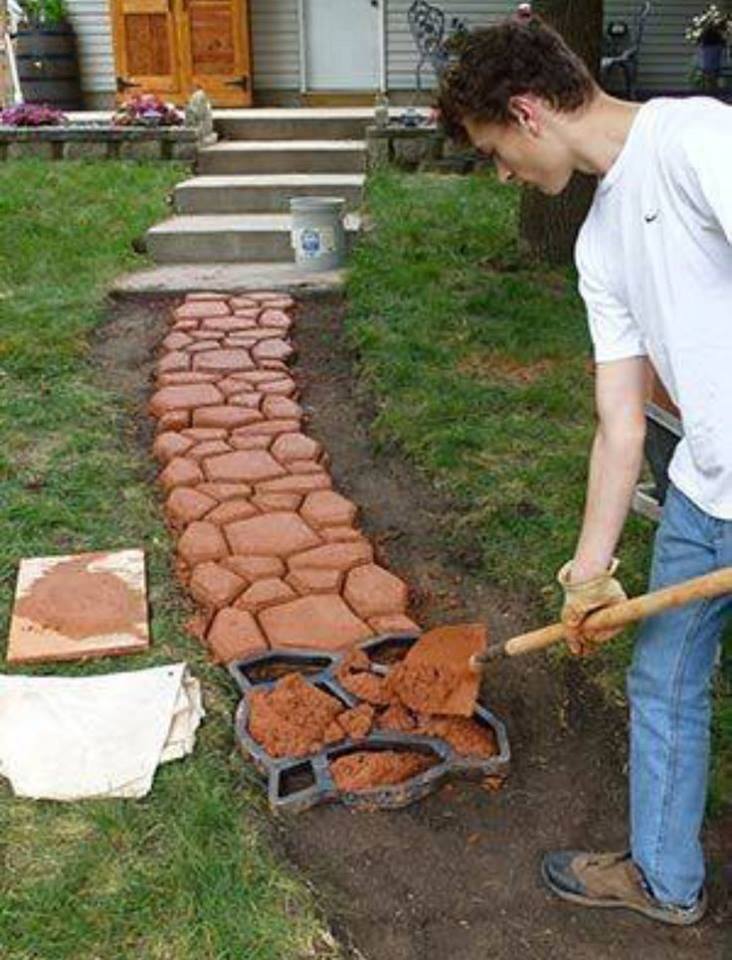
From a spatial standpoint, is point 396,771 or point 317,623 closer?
point 396,771

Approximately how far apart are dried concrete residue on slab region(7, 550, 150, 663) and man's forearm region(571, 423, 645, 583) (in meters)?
1.43

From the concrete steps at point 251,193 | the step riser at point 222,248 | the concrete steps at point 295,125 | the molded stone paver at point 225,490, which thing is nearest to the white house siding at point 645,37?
the concrete steps at point 295,125

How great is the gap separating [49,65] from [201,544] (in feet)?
29.2

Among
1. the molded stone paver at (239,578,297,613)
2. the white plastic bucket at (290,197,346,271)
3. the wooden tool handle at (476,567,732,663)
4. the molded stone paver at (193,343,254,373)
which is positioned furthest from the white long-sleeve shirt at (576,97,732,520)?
the white plastic bucket at (290,197,346,271)

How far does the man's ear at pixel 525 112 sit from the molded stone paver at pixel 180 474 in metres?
2.31

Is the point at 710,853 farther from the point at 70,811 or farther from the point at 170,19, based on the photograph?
the point at 170,19

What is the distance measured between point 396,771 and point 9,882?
0.81 metres

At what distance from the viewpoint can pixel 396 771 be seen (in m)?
2.39

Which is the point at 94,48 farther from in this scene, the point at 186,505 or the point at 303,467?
the point at 186,505

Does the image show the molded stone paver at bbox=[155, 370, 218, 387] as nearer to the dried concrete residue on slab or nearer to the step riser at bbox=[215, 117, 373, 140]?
the dried concrete residue on slab

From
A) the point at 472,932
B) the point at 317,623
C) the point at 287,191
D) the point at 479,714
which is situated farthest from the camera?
the point at 287,191

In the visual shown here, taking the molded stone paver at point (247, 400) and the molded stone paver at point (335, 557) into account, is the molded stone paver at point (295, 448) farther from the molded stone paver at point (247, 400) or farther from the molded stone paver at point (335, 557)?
the molded stone paver at point (335, 557)

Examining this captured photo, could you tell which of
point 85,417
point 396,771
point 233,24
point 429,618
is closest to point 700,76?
point 233,24

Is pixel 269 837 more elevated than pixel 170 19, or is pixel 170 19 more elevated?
pixel 170 19
